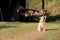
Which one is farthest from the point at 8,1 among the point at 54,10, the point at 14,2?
the point at 54,10

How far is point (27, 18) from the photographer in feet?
94.2

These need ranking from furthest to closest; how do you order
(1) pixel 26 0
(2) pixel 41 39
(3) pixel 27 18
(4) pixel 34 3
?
Answer: 1. (4) pixel 34 3
2. (1) pixel 26 0
3. (3) pixel 27 18
4. (2) pixel 41 39

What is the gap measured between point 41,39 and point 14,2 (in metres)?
15.6

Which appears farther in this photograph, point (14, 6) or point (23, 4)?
point (23, 4)

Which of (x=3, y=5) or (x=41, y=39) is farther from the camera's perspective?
(x=3, y=5)

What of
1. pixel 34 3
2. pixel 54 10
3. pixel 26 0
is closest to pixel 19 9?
pixel 26 0

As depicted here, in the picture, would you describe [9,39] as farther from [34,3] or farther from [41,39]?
[34,3]

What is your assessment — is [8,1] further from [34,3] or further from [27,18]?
[34,3]

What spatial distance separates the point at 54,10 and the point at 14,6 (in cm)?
1318

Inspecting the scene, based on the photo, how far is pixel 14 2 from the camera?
2883 centimetres

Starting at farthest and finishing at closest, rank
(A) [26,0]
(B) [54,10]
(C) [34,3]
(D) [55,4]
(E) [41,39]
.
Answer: (C) [34,3] < (D) [55,4] < (B) [54,10] < (A) [26,0] < (E) [41,39]

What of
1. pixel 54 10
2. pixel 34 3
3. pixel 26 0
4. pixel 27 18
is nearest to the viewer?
pixel 27 18

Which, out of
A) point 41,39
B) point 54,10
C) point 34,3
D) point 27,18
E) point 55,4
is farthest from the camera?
point 34,3

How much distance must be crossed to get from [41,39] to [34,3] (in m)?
34.4
